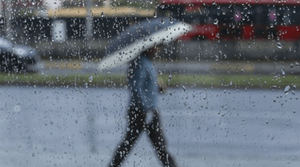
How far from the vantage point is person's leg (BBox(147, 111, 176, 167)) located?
4223 mm

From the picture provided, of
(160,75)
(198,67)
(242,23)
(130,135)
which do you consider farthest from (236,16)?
(130,135)

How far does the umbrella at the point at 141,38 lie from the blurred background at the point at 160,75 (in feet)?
0.23

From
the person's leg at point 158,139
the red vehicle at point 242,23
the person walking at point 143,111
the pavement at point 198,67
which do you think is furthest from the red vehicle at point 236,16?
the person's leg at point 158,139

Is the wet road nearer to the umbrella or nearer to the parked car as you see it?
the parked car

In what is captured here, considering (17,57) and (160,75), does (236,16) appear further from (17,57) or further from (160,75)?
(17,57)

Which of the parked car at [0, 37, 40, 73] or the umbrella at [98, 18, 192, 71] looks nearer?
the umbrella at [98, 18, 192, 71]

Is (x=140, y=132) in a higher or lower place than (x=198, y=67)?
lower

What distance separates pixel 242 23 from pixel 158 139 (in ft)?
1.84

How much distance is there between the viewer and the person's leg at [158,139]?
13.9ft

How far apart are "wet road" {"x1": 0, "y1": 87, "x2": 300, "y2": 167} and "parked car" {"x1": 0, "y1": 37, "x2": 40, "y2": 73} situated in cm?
10

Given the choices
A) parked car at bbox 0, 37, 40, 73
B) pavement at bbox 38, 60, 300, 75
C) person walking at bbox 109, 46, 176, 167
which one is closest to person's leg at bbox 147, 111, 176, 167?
person walking at bbox 109, 46, 176, 167

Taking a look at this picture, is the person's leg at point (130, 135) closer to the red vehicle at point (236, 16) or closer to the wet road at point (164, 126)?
the wet road at point (164, 126)

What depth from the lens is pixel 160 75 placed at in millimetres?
4223

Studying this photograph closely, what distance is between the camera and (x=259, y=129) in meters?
4.82
